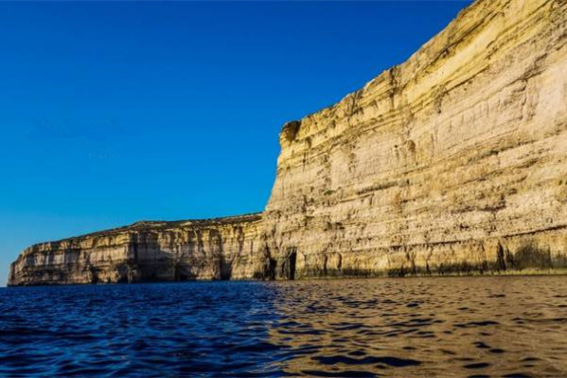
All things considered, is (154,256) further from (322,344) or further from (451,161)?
(322,344)

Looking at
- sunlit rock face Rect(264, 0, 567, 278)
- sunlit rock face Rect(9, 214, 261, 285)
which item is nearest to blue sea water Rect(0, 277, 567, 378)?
sunlit rock face Rect(264, 0, 567, 278)

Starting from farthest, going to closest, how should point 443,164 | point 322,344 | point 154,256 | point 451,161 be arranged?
point 154,256 → point 443,164 → point 451,161 → point 322,344

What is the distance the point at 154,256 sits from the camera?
328 ft

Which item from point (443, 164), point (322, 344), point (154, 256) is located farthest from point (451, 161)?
point (154, 256)

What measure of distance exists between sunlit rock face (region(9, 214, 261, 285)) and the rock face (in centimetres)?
2723

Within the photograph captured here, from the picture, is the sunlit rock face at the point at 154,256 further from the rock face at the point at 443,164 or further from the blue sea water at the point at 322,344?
the blue sea water at the point at 322,344

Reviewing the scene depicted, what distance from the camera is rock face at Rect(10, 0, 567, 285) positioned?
99.1 feet

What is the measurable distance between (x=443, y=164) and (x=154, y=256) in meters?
73.3

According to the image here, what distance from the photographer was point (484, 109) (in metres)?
36.3

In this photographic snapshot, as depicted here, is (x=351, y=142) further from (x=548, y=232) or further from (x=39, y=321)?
(x=39, y=321)

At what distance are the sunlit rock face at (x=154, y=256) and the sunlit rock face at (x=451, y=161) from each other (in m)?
33.1

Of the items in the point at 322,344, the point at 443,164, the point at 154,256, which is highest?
the point at 443,164

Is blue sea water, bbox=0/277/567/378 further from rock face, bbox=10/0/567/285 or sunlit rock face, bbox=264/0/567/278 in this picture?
rock face, bbox=10/0/567/285

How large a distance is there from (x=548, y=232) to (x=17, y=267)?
12141cm
